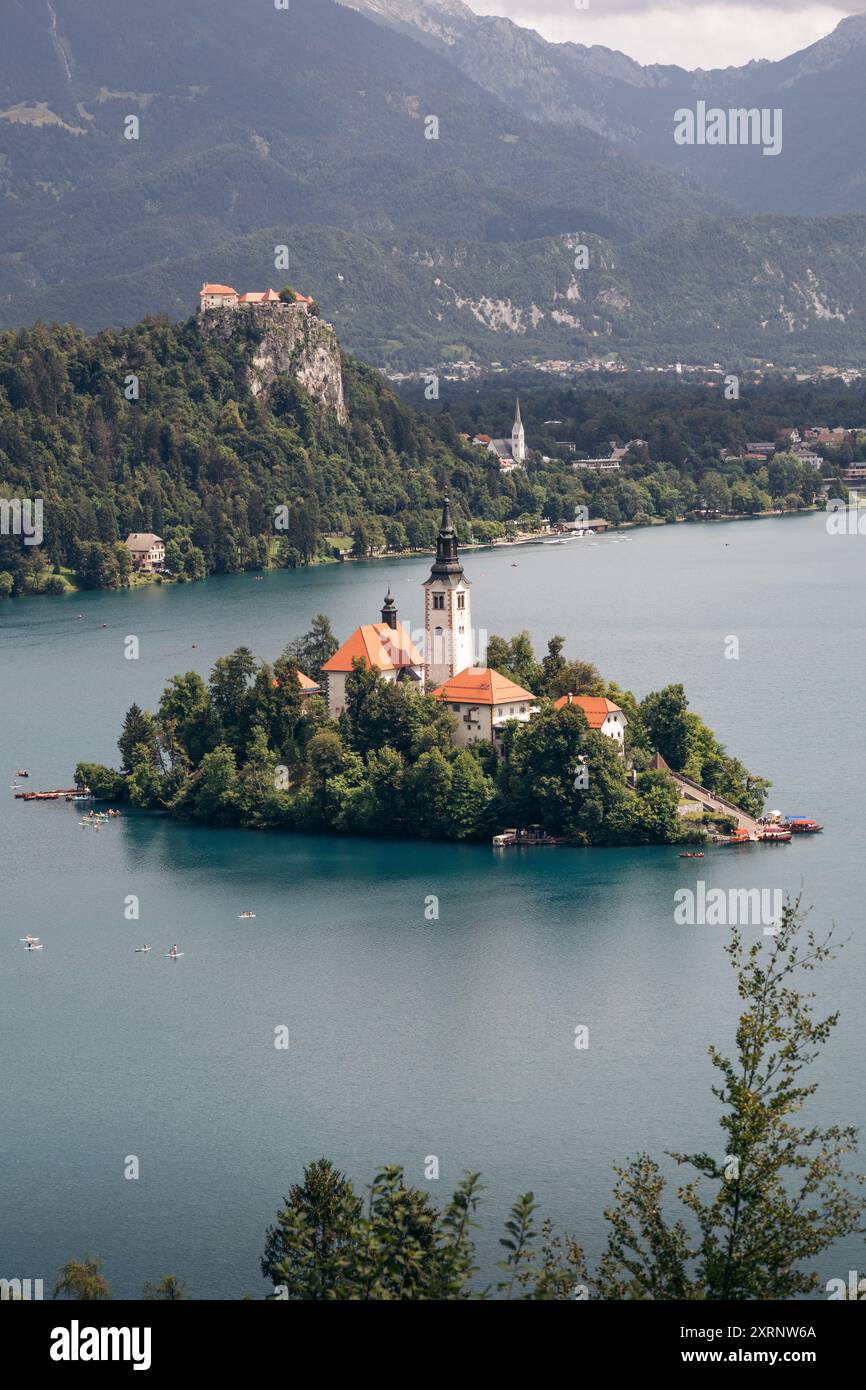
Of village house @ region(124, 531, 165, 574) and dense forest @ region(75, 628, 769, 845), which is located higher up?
village house @ region(124, 531, 165, 574)

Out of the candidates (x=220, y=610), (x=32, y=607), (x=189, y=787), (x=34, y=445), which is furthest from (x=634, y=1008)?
(x=34, y=445)

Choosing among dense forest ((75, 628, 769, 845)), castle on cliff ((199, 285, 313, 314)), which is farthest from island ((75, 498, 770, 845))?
castle on cliff ((199, 285, 313, 314))

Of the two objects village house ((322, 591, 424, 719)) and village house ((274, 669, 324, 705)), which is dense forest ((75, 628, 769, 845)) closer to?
village house ((274, 669, 324, 705))

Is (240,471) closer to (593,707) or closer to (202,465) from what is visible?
(202,465)

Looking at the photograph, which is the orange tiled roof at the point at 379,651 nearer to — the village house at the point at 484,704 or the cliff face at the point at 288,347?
the village house at the point at 484,704
